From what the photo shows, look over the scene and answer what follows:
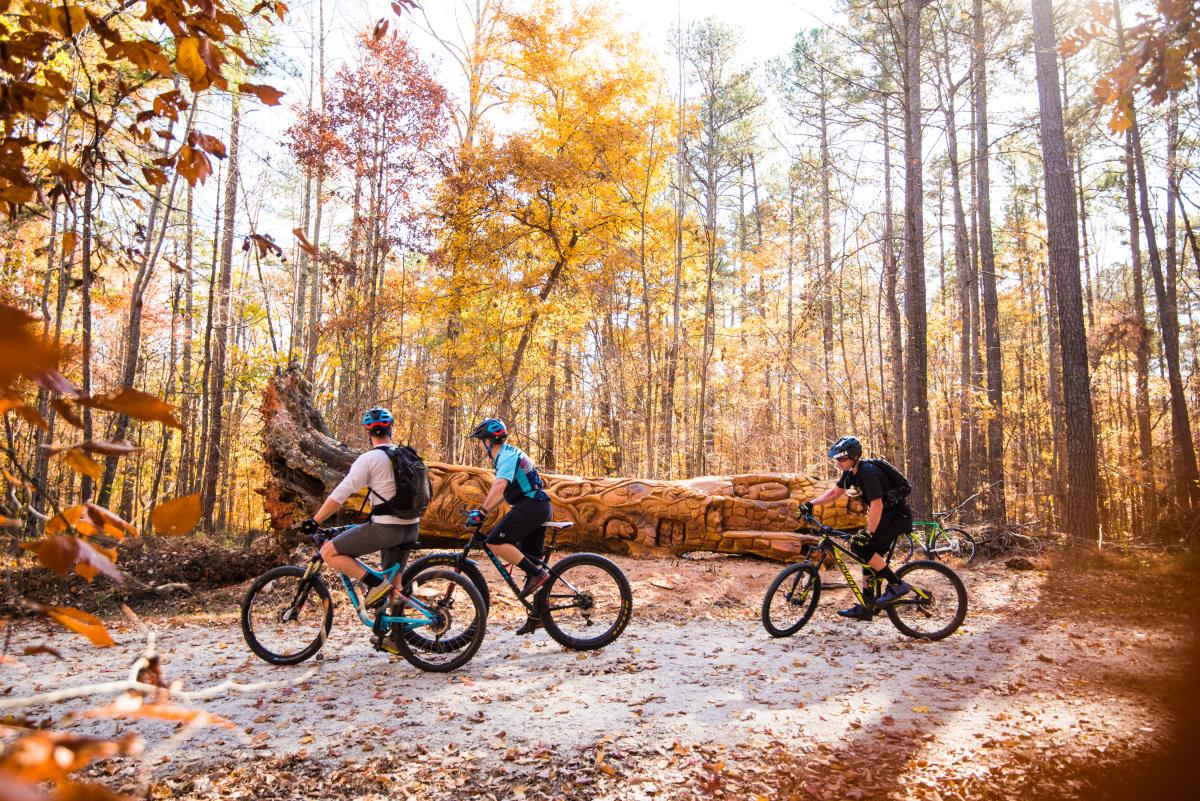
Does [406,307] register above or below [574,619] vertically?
above

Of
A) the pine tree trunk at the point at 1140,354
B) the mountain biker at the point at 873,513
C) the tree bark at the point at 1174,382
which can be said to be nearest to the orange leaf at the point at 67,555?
the mountain biker at the point at 873,513

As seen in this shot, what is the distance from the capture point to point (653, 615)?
7.90m

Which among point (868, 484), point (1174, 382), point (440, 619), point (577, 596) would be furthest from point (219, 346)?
point (1174, 382)

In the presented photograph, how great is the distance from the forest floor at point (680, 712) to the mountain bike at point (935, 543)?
12.6 feet

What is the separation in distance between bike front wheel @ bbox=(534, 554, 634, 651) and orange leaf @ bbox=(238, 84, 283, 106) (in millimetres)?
4942

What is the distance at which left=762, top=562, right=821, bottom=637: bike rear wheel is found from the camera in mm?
7090

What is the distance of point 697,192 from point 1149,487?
1549 cm

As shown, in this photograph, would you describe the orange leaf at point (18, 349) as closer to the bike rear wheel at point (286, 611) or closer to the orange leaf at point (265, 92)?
the orange leaf at point (265, 92)

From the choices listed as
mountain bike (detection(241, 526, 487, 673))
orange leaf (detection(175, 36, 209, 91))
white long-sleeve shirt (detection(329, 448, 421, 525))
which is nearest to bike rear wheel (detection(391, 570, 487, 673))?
mountain bike (detection(241, 526, 487, 673))

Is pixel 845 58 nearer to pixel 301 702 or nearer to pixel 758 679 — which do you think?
pixel 758 679

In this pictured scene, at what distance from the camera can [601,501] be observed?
10.1 meters

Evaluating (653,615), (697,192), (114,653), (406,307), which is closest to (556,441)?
(406,307)

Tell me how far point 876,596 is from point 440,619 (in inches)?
175

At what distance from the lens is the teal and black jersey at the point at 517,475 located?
254 inches
